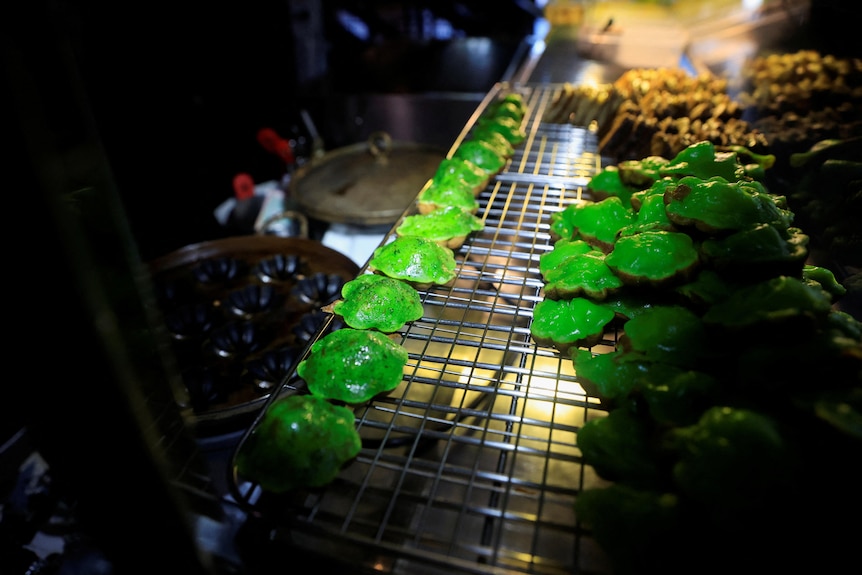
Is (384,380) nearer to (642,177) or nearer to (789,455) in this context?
(789,455)

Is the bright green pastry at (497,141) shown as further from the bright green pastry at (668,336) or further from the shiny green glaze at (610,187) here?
the bright green pastry at (668,336)

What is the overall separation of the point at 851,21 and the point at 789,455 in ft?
8.90

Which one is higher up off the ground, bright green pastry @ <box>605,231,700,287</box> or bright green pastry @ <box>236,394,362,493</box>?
bright green pastry @ <box>605,231,700,287</box>

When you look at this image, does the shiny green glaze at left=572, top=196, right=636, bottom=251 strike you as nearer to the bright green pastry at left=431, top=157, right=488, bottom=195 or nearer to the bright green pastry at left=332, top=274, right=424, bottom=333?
the bright green pastry at left=431, top=157, right=488, bottom=195

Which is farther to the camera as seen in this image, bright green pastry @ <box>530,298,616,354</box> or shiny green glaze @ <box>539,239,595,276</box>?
shiny green glaze @ <box>539,239,595,276</box>

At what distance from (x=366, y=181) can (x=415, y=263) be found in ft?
7.51

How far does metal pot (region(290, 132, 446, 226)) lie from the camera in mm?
3645

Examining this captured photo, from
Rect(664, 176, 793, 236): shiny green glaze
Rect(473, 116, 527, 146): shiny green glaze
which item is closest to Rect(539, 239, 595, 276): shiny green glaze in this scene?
Rect(664, 176, 793, 236): shiny green glaze

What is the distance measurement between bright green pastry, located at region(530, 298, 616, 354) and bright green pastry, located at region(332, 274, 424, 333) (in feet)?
1.46

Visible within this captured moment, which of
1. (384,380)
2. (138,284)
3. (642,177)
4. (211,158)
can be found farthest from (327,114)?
(138,284)

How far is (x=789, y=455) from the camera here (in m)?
1.05

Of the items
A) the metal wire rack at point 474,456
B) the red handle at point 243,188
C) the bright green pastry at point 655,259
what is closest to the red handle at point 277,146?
the red handle at point 243,188

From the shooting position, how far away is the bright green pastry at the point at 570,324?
5.34 feet

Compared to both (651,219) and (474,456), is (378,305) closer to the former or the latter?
(474,456)
